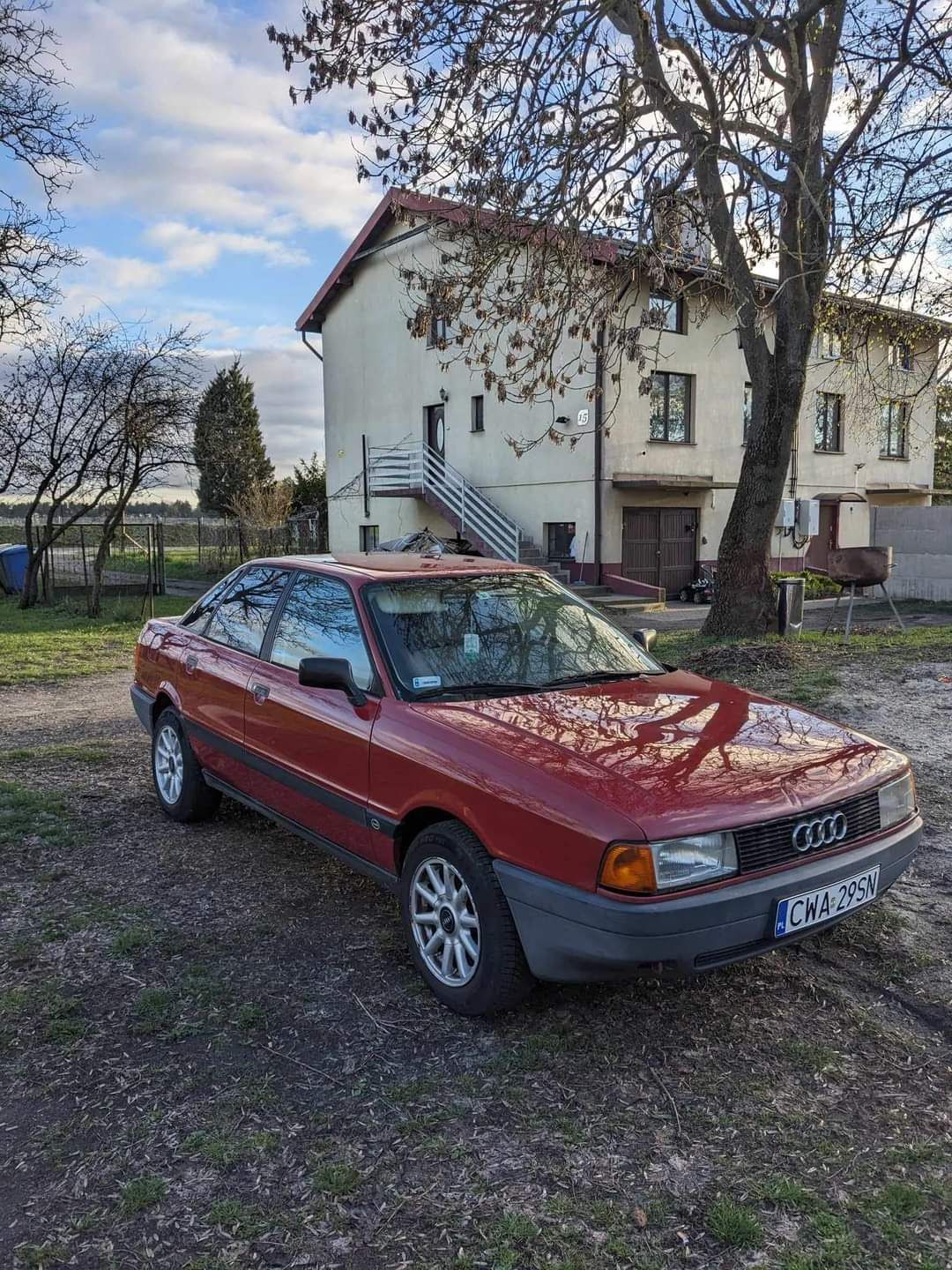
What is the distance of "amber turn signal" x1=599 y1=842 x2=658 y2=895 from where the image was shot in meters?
2.82

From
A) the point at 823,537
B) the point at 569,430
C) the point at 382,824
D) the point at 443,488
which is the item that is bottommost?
the point at 382,824

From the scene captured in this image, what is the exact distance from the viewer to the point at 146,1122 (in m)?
2.78

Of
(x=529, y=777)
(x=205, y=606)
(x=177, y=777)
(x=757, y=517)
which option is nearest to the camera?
(x=529, y=777)

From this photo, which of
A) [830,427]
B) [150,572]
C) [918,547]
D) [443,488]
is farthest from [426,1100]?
[830,427]

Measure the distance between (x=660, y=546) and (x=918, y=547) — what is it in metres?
6.02

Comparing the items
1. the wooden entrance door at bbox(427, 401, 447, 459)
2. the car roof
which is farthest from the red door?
the wooden entrance door at bbox(427, 401, 447, 459)

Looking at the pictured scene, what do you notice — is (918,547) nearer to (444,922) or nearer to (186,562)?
(444,922)

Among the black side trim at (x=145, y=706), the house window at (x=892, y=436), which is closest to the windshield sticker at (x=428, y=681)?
the black side trim at (x=145, y=706)

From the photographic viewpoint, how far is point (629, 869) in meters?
2.83

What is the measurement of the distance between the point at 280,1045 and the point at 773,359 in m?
10.9

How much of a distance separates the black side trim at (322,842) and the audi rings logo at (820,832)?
149cm

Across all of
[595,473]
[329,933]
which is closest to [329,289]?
[595,473]

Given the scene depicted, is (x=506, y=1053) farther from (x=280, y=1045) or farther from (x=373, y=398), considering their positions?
(x=373, y=398)

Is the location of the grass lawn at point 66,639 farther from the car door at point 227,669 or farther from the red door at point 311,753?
the red door at point 311,753
